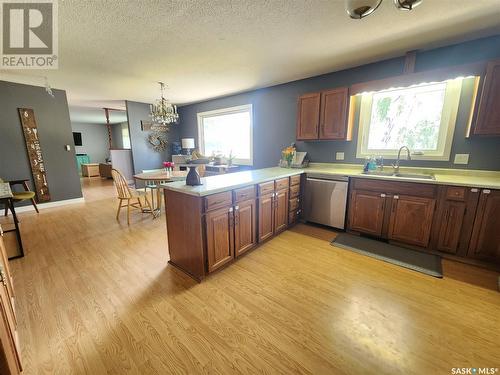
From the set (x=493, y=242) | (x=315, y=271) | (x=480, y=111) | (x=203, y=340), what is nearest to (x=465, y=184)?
(x=493, y=242)

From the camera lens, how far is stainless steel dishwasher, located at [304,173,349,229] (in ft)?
9.65

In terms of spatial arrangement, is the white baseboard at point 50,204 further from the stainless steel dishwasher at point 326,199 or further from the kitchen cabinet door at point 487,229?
the kitchen cabinet door at point 487,229

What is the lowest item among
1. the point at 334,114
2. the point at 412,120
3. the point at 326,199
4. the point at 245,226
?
the point at 245,226

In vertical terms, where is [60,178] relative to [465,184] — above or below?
below

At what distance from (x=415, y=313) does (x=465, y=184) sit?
58.0 inches

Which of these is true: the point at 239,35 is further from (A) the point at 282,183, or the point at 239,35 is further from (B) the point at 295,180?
(B) the point at 295,180

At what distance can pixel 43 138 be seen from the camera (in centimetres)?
416

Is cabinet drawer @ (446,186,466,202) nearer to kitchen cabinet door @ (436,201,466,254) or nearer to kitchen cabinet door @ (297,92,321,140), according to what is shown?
kitchen cabinet door @ (436,201,466,254)

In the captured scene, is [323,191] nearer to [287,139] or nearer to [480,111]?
[287,139]

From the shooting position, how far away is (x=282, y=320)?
1.55 m

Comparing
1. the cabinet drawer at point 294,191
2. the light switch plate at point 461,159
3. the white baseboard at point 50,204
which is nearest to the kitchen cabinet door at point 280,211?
the cabinet drawer at point 294,191

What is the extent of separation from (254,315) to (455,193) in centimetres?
243

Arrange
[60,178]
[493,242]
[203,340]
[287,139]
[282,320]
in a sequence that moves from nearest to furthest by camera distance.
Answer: [203,340], [282,320], [493,242], [287,139], [60,178]

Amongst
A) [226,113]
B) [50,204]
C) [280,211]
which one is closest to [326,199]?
[280,211]
